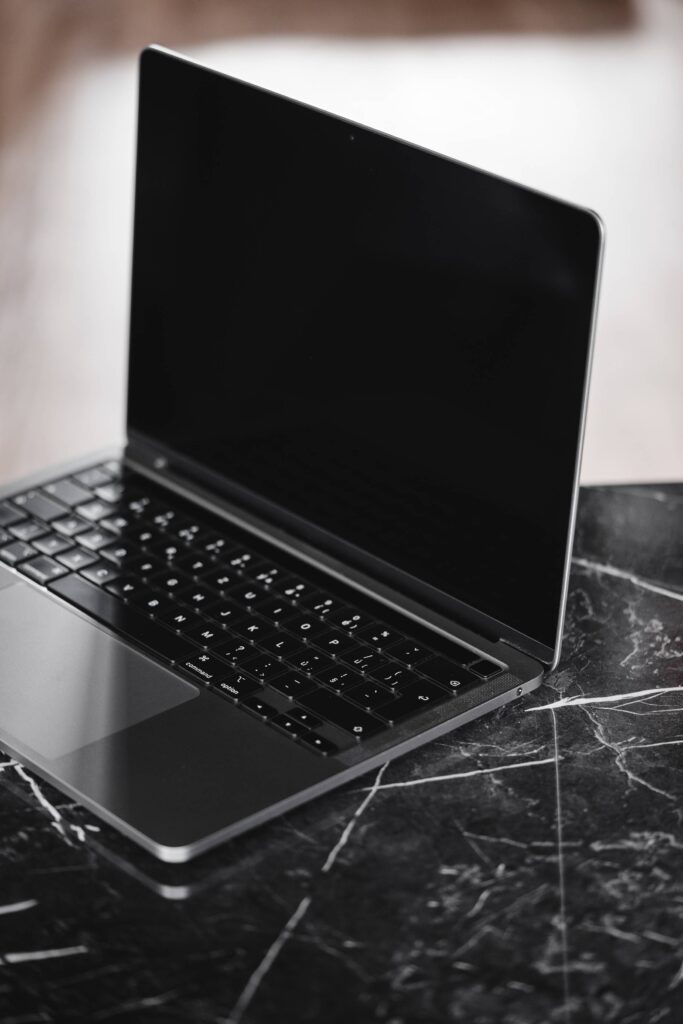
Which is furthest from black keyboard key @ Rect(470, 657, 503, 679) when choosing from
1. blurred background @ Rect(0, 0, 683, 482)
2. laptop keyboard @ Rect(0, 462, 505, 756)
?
blurred background @ Rect(0, 0, 683, 482)

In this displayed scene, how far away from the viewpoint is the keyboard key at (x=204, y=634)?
104cm

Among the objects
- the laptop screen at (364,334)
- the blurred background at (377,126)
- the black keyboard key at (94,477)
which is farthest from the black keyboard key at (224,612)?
the blurred background at (377,126)

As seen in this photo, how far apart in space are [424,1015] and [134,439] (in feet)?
2.15

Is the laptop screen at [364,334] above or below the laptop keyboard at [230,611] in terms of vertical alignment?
above

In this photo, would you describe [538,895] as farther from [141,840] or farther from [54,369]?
[54,369]

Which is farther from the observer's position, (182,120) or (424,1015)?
(182,120)

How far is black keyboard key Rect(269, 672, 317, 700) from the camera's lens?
0.98 m

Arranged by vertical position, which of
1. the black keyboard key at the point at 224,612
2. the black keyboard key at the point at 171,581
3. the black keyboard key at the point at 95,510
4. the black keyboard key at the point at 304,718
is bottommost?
the black keyboard key at the point at 95,510

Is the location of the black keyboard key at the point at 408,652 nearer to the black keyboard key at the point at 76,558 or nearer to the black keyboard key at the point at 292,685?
the black keyboard key at the point at 292,685

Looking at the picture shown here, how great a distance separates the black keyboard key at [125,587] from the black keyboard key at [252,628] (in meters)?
0.09

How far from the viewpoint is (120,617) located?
107 cm

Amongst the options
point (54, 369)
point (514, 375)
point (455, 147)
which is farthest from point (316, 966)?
point (455, 147)

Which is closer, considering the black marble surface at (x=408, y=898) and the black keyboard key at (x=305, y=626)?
the black marble surface at (x=408, y=898)

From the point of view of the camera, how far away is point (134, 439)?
4.29 ft
